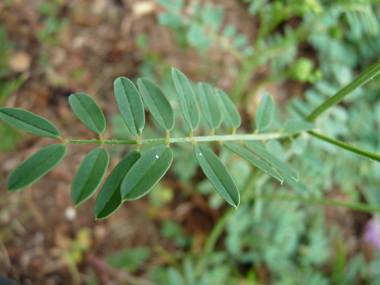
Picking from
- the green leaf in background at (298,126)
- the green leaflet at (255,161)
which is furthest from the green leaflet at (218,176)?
the green leaf in background at (298,126)

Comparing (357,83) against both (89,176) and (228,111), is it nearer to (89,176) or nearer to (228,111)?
(228,111)

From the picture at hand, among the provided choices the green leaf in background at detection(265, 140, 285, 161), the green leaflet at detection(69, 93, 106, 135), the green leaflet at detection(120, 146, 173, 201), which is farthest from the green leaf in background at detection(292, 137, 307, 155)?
the green leaflet at detection(69, 93, 106, 135)

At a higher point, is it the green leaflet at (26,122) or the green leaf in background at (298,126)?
the green leaflet at (26,122)

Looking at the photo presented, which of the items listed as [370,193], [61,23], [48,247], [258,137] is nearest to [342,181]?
[370,193]

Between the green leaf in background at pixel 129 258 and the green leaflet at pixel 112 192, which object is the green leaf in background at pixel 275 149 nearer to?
the green leaflet at pixel 112 192

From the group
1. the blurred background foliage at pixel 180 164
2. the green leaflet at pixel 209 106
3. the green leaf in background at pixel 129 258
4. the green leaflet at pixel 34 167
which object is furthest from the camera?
the green leaf in background at pixel 129 258

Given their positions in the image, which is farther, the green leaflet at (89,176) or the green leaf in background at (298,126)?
the green leaf in background at (298,126)

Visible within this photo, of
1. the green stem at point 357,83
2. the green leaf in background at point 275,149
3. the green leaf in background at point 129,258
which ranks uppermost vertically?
the green stem at point 357,83
